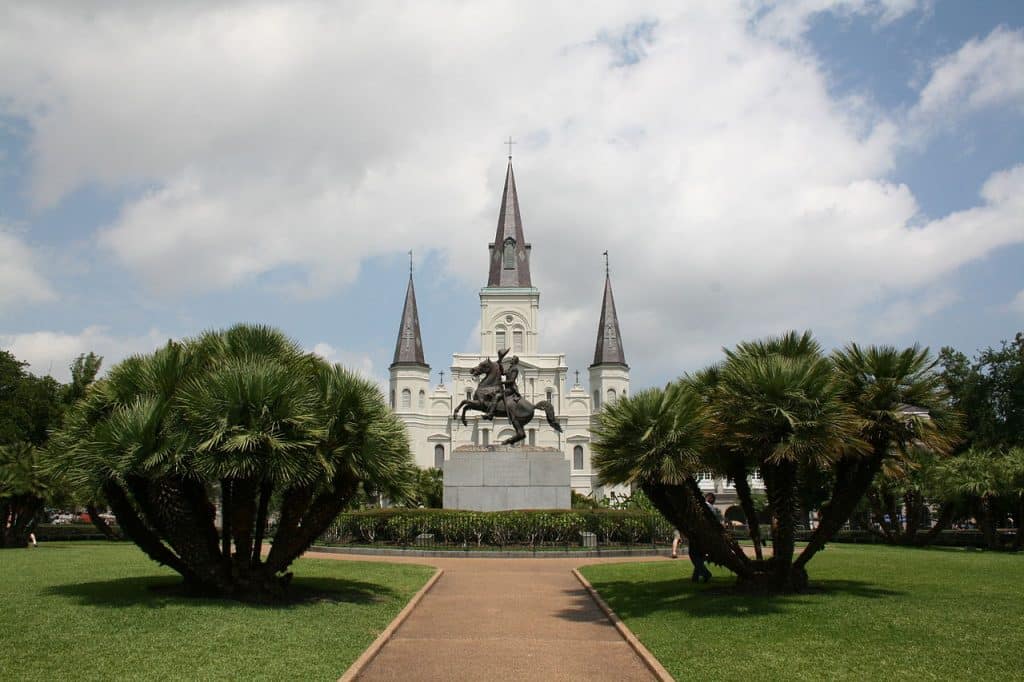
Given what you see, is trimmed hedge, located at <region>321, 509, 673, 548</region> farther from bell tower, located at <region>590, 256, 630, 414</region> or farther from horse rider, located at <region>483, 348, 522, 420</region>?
bell tower, located at <region>590, 256, 630, 414</region>

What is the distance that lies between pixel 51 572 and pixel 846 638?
15.4 metres

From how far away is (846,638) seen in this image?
10.3m

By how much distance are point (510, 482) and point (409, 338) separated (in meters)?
73.4

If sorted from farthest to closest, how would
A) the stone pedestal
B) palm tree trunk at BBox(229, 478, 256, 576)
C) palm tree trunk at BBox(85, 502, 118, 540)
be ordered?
the stone pedestal
palm tree trunk at BBox(85, 502, 118, 540)
palm tree trunk at BBox(229, 478, 256, 576)

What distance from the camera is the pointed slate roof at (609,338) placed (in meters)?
98.8

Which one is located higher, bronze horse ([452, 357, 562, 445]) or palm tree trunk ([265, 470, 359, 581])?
bronze horse ([452, 357, 562, 445])

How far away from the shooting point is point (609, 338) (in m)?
99.6

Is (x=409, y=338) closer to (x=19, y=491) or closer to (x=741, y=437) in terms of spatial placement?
(x=19, y=491)

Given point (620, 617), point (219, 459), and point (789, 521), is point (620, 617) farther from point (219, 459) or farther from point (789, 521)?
point (219, 459)

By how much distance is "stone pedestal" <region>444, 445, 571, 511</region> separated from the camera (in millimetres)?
26906

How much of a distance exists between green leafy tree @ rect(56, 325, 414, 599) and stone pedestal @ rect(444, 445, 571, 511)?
12373mm

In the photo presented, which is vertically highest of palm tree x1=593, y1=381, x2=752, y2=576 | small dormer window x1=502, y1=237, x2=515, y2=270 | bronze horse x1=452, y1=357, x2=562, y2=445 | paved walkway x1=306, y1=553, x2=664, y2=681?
small dormer window x1=502, y1=237, x2=515, y2=270

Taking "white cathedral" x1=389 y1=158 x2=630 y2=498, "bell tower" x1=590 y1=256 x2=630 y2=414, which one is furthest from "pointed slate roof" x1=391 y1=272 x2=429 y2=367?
"bell tower" x1=590 y1=256 x2=630 y2=414

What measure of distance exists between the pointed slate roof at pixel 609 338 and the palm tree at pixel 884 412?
8452 centimetres
